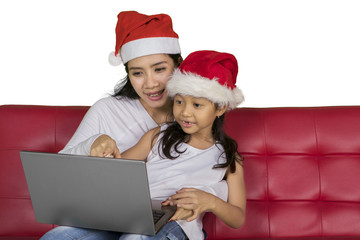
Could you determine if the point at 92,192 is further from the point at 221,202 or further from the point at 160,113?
the point at 160,113

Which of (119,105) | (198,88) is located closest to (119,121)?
(119,105)

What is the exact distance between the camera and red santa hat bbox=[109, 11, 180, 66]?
8.30ft

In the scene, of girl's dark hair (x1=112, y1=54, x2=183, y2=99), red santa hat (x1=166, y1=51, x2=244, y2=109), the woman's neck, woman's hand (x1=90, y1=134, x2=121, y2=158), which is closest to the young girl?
red santa hat (x1=166, y1=51, x2=244, y2=109)

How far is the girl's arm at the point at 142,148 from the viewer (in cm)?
250

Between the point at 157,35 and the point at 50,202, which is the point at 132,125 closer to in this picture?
the point at 157,35

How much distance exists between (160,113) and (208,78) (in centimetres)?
41

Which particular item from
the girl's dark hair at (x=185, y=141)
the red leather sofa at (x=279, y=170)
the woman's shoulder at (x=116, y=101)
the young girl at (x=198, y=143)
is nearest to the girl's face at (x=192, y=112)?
the young girl at (x=198, y=143)

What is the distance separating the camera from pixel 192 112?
2369 millimetres

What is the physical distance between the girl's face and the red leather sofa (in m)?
0.52

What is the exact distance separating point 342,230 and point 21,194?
67.0 inches

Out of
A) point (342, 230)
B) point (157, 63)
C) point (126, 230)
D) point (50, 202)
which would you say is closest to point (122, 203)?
point (126, 230)

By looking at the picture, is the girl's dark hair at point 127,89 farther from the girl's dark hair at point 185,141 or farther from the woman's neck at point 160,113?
the girl's dark hair at point 185,141

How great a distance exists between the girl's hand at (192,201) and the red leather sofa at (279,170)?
25.9 inches

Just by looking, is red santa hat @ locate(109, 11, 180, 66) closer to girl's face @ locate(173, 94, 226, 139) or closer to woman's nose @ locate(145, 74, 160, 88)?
woman's nose @ locate(145, 74, 160, 88)
